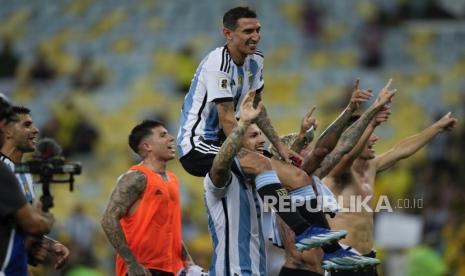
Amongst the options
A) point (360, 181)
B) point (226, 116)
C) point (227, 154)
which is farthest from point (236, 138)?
point (360, 181)


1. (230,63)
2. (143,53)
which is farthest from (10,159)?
(143,53)

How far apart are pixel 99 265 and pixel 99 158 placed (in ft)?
13.6

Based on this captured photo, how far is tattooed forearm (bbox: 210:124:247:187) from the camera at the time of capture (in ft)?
30.5

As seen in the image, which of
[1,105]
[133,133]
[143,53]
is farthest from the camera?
[143,53]

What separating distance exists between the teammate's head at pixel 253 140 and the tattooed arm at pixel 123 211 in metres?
1.24

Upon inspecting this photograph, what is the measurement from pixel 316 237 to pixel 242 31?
1.87 meters

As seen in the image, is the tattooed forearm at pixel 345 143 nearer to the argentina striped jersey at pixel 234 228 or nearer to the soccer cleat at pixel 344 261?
the argentina striped jersey at pixel 234 228

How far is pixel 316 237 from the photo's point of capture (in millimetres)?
9250

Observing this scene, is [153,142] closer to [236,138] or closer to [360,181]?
[236,138]

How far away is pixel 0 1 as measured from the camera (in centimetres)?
2920

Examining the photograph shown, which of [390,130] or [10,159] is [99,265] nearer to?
[390,130]

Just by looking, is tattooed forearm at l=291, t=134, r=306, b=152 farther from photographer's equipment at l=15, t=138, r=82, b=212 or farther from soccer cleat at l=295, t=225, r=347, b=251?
photographer's equipment at l=15, t=138, r=82, b=212

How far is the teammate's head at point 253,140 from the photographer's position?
9966mm

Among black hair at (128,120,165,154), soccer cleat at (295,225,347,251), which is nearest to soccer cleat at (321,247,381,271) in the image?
soccer cleat at (295,225,347,251)
